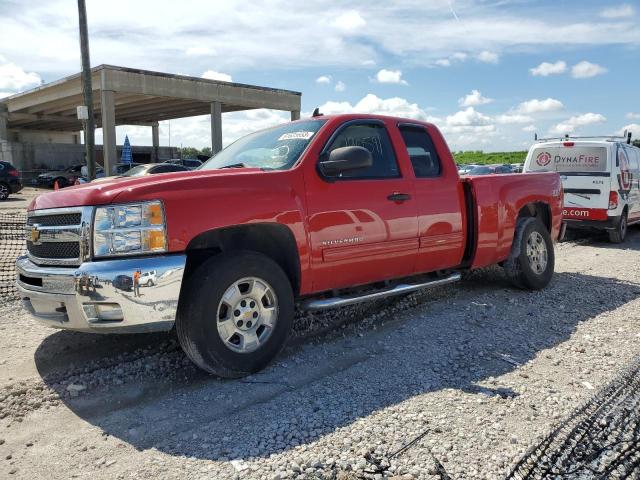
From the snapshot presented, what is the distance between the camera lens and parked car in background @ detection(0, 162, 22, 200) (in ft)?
73.0

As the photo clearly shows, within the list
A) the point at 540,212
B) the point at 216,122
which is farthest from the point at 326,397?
the point at 216,122

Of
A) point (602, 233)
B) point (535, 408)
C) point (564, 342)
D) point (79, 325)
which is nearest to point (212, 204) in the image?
point (79, 325)

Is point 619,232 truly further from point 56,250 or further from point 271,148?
point 56,250

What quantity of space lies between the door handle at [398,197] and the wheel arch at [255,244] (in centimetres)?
108

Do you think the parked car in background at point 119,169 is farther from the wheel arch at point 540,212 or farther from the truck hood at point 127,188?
the truck hood at point 127,188

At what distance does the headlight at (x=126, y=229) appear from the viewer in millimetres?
3449

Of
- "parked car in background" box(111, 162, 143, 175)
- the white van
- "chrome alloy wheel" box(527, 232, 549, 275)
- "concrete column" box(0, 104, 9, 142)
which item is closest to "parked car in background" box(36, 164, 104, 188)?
"parked car in background" box(111, 162, 143, 175)

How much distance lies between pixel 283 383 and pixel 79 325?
4.67 feet

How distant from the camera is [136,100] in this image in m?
29.9

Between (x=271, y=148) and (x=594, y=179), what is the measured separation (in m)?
8.57

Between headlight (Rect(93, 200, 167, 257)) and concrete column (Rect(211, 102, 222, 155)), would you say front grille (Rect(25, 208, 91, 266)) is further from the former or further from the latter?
concrete column (Rect(211, 102, 222, 155))

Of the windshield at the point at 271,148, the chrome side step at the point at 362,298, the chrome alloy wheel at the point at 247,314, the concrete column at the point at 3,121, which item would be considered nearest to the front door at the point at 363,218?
the chrome side step at the point at 362,298

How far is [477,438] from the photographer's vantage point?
10.1 ft

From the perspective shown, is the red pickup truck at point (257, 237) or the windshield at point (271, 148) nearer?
the red pickup truck at point (257, 237)
